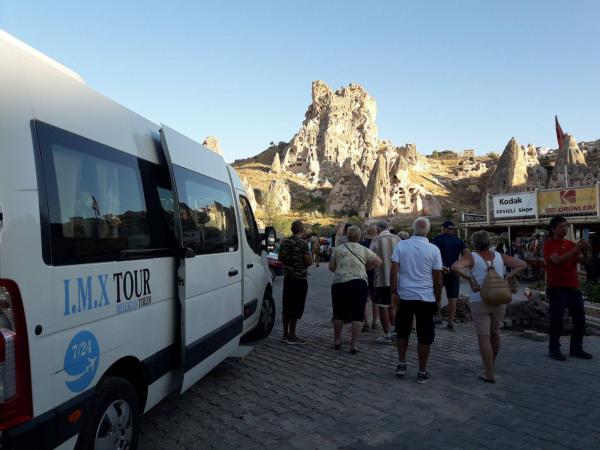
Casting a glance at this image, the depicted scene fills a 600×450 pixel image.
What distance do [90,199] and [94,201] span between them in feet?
0.15

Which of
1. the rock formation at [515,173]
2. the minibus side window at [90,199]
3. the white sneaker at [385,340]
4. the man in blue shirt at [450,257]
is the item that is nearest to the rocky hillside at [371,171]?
the rock formation at [515,173]

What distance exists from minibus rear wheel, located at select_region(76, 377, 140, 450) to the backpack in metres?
3.70

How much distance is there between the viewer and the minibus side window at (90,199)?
2395 mm

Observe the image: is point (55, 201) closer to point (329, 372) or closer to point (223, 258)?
point (223, 258)

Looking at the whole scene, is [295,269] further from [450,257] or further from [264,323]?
[450,257]

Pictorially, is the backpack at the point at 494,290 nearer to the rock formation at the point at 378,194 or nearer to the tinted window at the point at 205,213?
Result: the tinted window at the point at 205,213

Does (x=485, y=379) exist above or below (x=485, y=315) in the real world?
below

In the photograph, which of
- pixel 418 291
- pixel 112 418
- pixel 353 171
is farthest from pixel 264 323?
pixel 353 171

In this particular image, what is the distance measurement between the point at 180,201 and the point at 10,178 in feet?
5.79

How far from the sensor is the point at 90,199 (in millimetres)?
2768

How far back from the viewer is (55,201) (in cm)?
240

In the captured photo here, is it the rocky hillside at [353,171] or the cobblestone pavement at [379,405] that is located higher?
the rocky hillside at [353,171]

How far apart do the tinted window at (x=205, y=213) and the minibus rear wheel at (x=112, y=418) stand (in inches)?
51.0

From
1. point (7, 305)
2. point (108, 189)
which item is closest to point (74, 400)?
point (7, 305)
